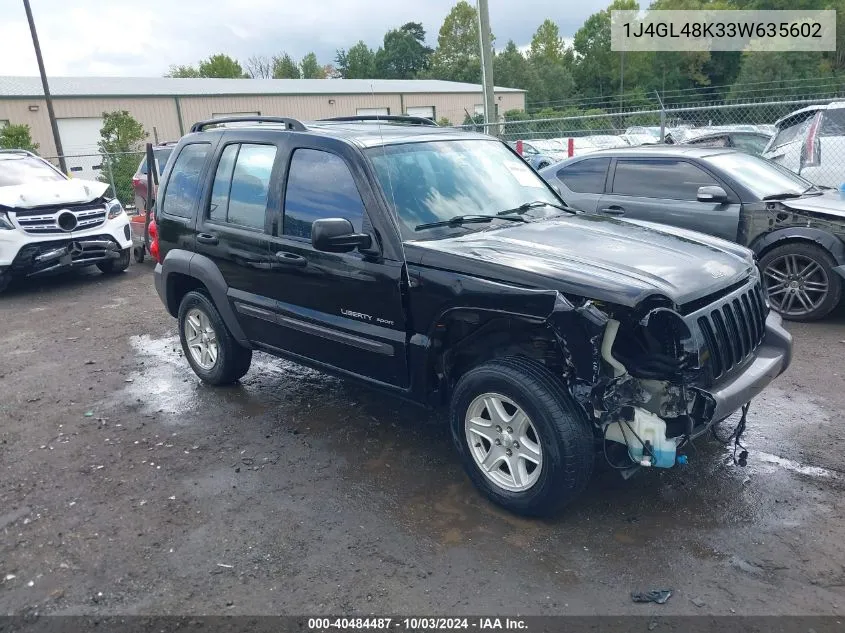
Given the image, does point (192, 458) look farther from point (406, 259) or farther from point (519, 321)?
point (519, 321)

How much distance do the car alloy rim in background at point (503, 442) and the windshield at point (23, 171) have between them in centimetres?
900

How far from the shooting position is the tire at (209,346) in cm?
532

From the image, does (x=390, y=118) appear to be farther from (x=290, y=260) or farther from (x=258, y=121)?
(x=290, y=260)

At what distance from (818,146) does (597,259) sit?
25.5ft

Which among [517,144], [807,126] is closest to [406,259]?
[807,126]

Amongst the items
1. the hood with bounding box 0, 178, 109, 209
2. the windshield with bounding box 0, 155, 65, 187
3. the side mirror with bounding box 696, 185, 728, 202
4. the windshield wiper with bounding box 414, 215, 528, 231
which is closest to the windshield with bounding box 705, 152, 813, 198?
the side mirror with bounding box 696, 185, 728, 202

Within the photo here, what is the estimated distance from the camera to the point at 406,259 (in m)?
3.76

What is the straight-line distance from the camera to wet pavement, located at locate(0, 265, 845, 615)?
9.89 feet

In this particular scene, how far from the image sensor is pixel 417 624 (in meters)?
2.83

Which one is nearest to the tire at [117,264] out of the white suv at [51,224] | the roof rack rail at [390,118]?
the white suv at [51,224]

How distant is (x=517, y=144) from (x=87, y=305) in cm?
1029

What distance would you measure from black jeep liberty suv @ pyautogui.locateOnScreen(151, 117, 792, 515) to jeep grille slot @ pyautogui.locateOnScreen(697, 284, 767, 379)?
0.01m

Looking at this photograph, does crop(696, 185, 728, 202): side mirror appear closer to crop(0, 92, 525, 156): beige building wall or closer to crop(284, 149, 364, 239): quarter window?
crop(284, 149, 364, 239): quarter window

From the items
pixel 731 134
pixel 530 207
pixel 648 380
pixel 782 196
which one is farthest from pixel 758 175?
pixel 731 134
